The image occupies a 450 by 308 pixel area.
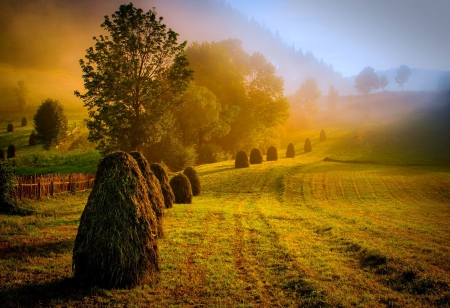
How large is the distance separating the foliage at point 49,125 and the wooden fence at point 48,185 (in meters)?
30.8

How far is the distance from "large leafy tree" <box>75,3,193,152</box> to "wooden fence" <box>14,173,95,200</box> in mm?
6094

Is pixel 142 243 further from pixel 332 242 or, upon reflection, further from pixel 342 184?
pixel 342 184

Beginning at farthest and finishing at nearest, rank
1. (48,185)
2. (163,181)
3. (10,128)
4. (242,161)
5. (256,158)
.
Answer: (10,128) → (256,158) → (242,161) → (48,185) → (163,181)

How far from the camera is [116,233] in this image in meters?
7.63

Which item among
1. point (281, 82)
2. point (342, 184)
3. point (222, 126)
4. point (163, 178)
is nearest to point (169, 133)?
point (222, 126)

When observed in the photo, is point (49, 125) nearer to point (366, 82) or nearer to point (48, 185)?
point (48, 185)

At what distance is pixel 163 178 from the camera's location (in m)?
20.4

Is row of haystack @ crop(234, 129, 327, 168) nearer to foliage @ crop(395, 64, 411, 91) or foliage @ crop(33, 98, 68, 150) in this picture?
foliage @ crop(33, 98, 68, 150)

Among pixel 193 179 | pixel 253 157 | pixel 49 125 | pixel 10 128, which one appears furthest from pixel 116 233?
pixel 10 128

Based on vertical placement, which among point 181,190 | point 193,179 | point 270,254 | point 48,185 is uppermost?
point 48,185

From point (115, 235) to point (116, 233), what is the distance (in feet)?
0.19

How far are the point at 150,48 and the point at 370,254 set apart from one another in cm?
2751

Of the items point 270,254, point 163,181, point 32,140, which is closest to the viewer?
point 270,254

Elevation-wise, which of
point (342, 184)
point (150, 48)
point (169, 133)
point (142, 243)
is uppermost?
point (150, 48)
